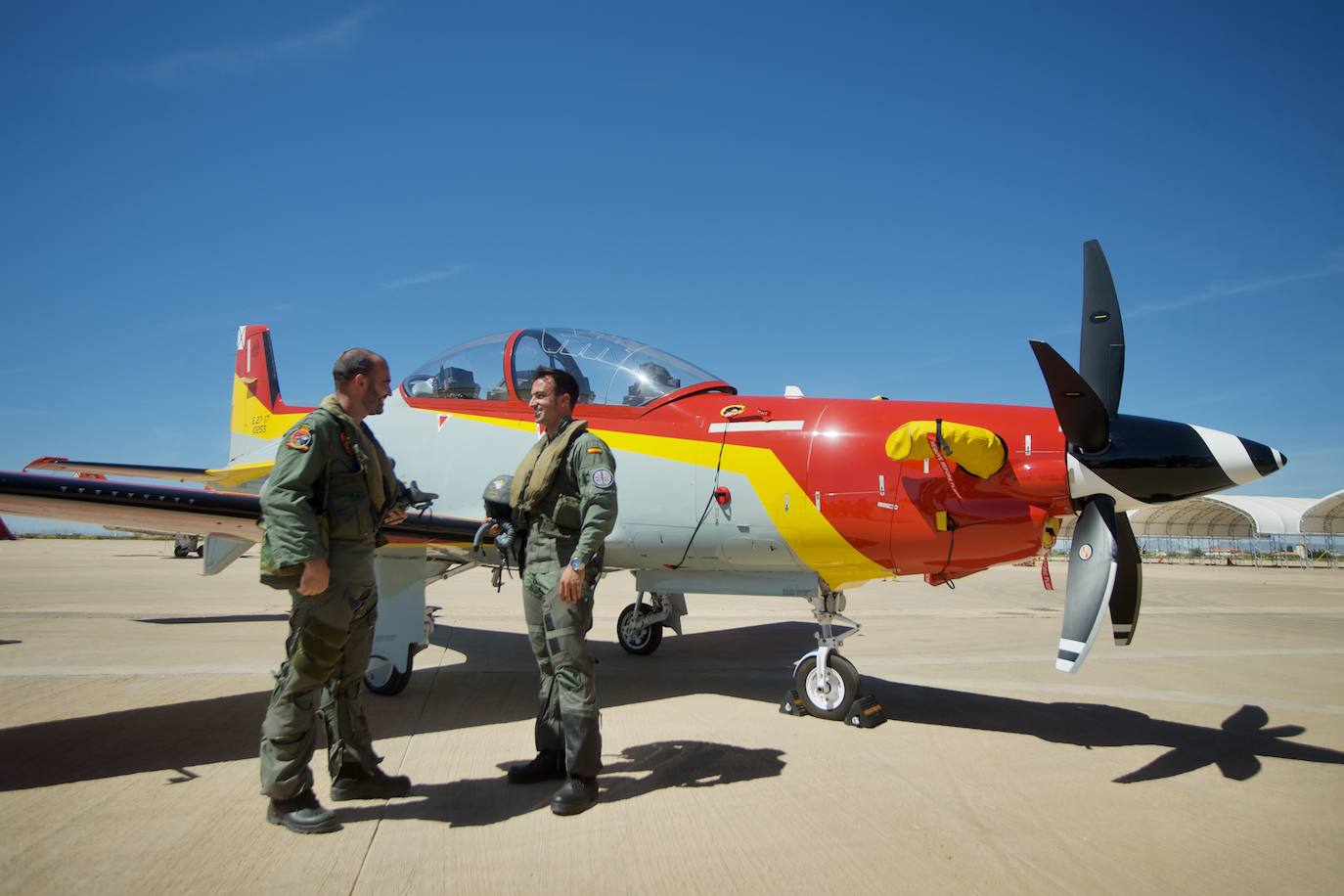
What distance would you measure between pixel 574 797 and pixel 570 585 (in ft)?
3.19

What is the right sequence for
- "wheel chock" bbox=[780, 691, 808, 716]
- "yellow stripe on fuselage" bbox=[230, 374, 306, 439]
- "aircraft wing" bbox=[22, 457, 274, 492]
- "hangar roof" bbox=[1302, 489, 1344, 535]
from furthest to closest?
"hangar roof" bbox=[1302, 489, 1344, 535] → "yellow stripe on fuselage" bbox=[230, 374, 306, 439] → "aircraft wing" bbox=[22, 457, 274, 492] → "wheel chock" bbox=[780, 691, 808, 716]

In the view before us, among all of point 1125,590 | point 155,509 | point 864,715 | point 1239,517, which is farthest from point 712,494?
point 1239,517

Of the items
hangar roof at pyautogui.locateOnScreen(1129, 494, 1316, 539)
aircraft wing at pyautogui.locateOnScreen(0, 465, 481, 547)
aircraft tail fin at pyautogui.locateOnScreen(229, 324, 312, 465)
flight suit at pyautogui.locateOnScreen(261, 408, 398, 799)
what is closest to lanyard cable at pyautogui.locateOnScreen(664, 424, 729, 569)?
aircraft wing at pyautogui.locateOnScreen(0, 465, 481, 547)

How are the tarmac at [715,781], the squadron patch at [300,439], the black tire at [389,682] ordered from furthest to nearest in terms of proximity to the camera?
the black tire at [389,682]
the squadron patch at [300,439]
the tarmac at [715,781]

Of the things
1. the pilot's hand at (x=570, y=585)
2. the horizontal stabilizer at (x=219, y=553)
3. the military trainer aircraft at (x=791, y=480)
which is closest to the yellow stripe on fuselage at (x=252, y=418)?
the horizontal stabilizer at (x=219, y=553)

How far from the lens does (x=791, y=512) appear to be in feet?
17.0

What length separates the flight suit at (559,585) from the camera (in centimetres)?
357

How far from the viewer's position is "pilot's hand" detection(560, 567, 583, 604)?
3549 mm

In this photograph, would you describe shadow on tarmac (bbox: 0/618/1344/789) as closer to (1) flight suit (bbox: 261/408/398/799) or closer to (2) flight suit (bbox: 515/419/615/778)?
(2) flight suit (bbox: 515/419/615/778)

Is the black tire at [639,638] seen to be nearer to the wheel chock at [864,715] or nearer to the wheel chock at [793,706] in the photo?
the wheel chock at [793,706]

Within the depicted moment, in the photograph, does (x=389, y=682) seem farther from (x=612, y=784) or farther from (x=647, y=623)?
(x=647, y=623)

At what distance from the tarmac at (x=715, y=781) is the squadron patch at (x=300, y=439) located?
1659 mm

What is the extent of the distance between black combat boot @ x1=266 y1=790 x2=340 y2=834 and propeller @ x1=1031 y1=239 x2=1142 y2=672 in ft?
11.9

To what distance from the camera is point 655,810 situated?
3562 mm
